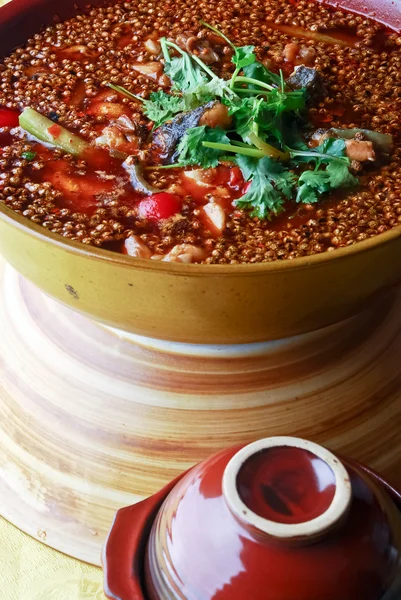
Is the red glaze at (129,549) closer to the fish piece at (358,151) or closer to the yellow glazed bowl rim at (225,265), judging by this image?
the yellow glazed bowl rim at (225,265)

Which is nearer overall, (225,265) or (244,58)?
(225,265)

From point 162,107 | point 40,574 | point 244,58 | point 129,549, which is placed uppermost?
point 244,58

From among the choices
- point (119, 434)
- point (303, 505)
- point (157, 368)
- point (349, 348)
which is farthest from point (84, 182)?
point (303, 505)

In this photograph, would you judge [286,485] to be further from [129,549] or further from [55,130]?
[55,130]

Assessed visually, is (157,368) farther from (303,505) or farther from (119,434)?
(303,505)

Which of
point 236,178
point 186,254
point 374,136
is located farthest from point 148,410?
point 374,136

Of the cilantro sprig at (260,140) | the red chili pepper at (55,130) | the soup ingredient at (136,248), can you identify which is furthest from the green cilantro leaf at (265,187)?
the red chili pepper at (55,130)
